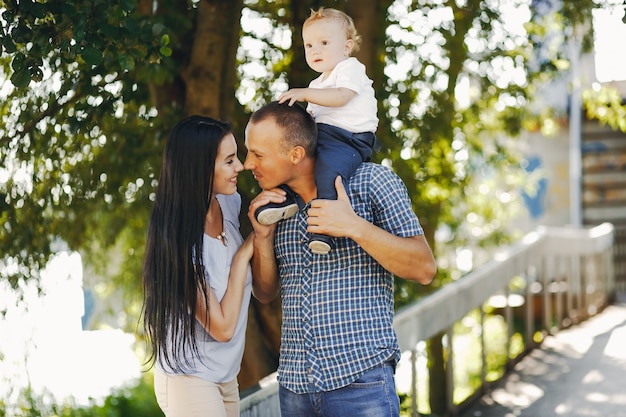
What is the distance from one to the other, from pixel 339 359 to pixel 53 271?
3.24 metres

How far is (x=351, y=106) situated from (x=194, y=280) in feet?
2.49

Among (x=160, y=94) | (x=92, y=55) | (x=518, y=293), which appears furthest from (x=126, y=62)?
(x=518, y=293)

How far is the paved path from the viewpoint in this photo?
569 cm

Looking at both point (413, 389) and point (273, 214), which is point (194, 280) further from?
point (413, 389)

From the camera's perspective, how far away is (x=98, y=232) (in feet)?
22.0

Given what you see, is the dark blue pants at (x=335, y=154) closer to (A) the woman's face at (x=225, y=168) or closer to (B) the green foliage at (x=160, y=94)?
(A) the woman's face at (x=225, y=168)

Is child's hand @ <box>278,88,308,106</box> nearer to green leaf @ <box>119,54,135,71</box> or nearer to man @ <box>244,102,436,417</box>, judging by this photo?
man @ <box>244,102,436,417</box>

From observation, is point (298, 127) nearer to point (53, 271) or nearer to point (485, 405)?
point (53, 271)

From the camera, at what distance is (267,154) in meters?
2.73

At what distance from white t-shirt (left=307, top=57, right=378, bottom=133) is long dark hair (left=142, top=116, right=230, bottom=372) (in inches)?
13.6

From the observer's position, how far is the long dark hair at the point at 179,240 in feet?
8.76

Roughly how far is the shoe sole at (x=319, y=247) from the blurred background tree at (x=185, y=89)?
1171mm

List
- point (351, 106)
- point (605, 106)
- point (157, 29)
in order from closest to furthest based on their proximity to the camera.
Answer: point (351, 106), point (157, 29), point (605, 106)

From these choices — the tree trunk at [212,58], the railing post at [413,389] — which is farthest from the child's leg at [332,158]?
Answer: the railing post at [413,389]
